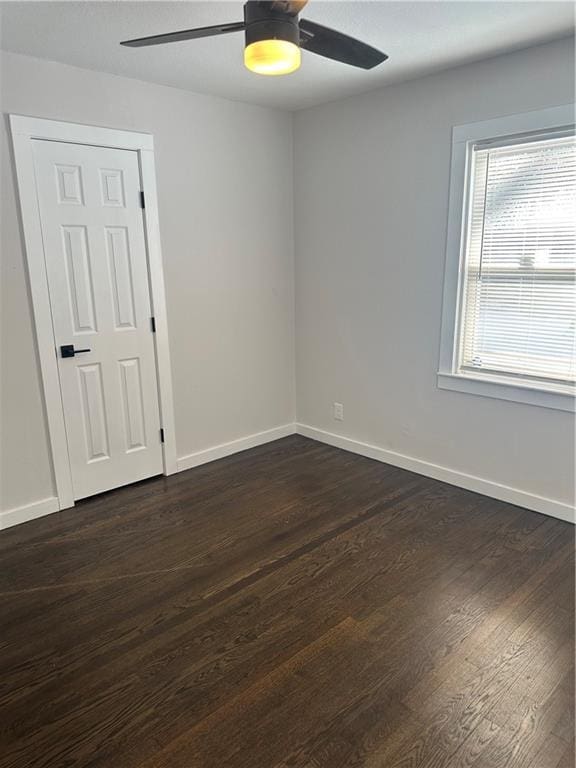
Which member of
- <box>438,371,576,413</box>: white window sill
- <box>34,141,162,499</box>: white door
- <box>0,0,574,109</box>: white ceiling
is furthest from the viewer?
<box>34,141,162,499</box>: white door

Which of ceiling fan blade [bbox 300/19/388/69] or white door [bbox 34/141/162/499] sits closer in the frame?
ceiling fan blade [bbox 300/19/388/69]

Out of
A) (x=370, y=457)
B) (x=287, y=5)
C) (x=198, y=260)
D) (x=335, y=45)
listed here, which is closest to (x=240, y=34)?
(x=335, y=45)

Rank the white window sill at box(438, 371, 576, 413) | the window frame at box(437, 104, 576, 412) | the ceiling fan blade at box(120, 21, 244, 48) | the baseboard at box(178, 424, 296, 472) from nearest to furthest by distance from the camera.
A: the ceiling fan blade at box(120, 21, 244, 48), the window frame at box(437, 104, 576, 412), the white window sill at box(438, 371, 576, 413), the baseboard at box(178, 424, 296, 472)

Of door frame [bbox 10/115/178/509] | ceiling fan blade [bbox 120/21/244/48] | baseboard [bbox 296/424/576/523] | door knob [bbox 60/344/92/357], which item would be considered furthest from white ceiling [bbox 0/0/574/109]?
baseboard [bbox 296/424/576/523]

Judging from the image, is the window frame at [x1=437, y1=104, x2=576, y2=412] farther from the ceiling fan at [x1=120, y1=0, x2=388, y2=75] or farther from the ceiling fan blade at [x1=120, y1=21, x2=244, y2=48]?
the ceiling fan blade at [x1=120, y1=21, x2=244, y2=48]

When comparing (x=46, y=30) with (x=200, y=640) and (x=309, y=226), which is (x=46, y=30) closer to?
(x=309, y=226)

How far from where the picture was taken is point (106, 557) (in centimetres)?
264

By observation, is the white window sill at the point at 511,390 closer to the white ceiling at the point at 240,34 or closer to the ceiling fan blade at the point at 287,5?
the white ceiling at the point at 240,34

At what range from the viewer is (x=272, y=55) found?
1586 mm

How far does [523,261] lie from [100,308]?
8.18 ft

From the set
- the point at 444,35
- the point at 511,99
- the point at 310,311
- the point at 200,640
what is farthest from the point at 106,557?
the point at 511,99

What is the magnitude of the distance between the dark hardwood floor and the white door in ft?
1.21

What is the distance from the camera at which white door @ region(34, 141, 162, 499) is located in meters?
2.88

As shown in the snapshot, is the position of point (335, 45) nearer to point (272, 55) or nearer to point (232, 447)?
point (272, 55)
